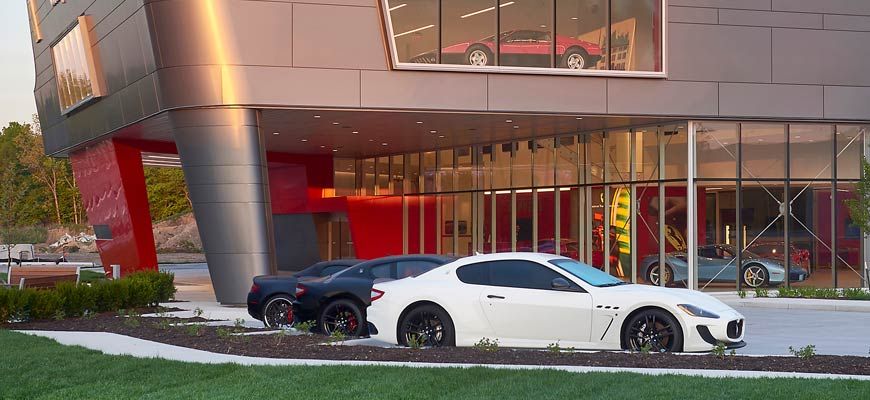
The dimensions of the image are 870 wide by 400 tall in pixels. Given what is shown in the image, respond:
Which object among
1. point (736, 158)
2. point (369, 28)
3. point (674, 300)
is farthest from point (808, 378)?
point (736, 158)

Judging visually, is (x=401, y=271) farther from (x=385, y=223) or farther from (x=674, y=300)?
(x=385, y=223)

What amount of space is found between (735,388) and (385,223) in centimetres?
3347

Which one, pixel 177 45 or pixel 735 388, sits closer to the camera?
pixel 735 388

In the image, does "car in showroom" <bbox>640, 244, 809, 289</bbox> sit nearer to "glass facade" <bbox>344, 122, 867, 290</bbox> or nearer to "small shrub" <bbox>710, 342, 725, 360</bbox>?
"glass facade" <bbox>344, 122, 867, 290</bbox>

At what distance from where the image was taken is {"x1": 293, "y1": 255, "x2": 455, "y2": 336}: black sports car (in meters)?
17.2

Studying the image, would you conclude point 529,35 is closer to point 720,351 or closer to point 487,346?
point 487,346

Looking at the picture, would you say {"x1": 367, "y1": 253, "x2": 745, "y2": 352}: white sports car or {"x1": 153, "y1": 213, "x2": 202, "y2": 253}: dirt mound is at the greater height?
{"x1": 367, "y1": 253, "x2": 745, "y2": 352}: white sports car

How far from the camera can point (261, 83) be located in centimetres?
2562

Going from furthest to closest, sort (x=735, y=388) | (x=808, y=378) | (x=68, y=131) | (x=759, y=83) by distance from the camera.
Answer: (x=68, y=131), (x=759, y=83), (x=808, y=378), (x=735, y=388)

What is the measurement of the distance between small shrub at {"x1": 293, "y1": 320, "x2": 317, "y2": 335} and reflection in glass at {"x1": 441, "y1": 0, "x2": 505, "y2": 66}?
1070 centimetres

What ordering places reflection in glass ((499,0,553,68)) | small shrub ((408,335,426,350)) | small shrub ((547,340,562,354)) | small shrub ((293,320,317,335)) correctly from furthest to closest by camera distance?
reflection in glass ((499,0,553,68)), small shrub ((293,320,317,335)), small shrub ((408,335,426,350)), small shrub ((547,340,562,354))

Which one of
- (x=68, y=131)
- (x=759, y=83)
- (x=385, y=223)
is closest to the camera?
(x=759, y=83)

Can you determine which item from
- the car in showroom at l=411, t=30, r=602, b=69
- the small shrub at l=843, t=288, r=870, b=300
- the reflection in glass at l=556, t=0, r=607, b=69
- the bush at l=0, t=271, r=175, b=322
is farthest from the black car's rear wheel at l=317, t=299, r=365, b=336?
the small shrub at l=843, t=288, r=870, b=300

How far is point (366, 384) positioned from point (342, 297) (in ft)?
21.3
